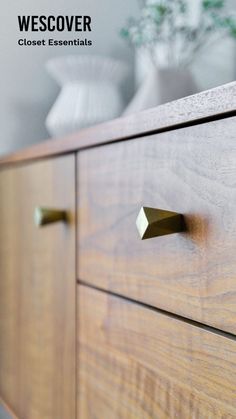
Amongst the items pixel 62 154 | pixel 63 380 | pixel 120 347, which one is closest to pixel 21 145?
pixel 62 154

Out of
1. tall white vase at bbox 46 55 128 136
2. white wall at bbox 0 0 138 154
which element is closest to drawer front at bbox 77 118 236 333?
tall white vase at bbox 46 55 128 136

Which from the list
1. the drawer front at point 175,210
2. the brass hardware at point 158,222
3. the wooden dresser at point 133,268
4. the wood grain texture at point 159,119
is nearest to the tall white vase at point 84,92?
the wooden dresser at point 133,268

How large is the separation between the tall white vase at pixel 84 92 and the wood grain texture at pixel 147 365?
0.44 meters

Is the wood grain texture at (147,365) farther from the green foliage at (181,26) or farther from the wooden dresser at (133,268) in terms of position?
the green foliage at (181,26)

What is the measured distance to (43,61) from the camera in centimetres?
117

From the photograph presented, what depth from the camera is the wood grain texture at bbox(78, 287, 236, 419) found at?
0.42 metres

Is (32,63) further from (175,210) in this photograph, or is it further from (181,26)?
(175,210)

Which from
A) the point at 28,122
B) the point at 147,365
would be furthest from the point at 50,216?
the point at 28,122

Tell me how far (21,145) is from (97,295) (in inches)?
25.8

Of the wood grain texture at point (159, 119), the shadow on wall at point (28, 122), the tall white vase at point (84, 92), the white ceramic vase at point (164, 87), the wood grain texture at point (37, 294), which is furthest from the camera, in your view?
the shadow on wall at point (28, 122)

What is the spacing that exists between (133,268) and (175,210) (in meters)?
0.10

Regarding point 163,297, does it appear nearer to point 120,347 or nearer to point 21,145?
point 120,347

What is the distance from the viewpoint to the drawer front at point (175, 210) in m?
0.40

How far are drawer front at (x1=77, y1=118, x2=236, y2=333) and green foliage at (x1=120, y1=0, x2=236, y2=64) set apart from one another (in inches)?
16.7
